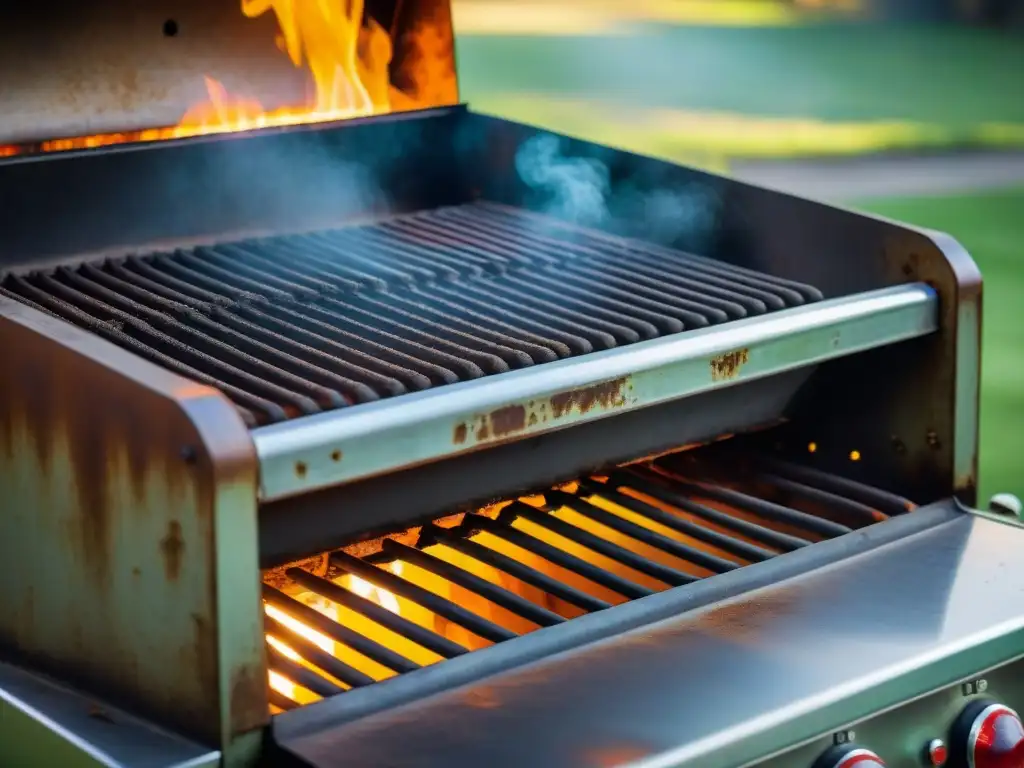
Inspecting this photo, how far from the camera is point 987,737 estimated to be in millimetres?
1513

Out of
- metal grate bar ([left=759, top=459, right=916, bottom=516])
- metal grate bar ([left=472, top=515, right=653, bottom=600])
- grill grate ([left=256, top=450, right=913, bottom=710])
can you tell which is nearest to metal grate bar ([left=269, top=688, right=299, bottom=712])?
grill grate ([left=256, top=450, right=913, bottom=710])

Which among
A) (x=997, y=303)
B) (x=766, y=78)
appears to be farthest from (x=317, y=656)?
(x=766, y=78)

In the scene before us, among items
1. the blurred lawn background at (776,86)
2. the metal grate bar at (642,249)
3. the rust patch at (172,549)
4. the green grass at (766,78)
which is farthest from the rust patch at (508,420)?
the green grass at (766,78)

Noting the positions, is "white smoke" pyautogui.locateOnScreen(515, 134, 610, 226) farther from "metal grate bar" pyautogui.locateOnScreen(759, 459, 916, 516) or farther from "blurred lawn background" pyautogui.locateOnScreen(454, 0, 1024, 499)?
"blurred lawn background" pyautogui.locateOnScreen(454, 0, 1024, 499)

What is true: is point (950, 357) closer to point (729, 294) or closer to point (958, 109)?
point (729, 294)

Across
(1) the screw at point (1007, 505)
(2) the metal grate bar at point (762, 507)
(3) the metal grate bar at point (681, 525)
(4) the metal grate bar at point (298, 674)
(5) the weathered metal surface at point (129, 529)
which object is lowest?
(1) the screw at point (1007, 505)

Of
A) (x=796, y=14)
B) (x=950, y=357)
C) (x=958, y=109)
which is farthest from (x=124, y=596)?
(x=796, y=14)

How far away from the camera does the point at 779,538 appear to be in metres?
1.73

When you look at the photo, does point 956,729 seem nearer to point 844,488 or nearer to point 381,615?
point 844,488

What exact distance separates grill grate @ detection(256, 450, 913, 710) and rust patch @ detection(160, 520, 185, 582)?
0.65ft

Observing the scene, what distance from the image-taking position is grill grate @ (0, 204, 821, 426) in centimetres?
152

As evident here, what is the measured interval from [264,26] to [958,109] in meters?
8.86

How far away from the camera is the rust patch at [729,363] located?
5.13 feet

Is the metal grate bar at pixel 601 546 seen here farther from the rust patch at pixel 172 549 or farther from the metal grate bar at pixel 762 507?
the rust patch at pixel 172 549
